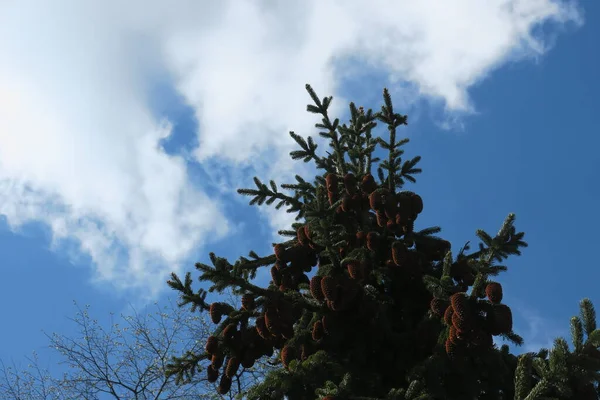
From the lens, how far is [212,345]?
18.3 ft

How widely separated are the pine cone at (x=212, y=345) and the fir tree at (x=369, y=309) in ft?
0.04

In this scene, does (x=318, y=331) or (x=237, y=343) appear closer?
(x=318, y=331)

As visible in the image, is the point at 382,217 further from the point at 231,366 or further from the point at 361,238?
the point at 231,366

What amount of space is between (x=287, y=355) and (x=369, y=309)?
3.15ft

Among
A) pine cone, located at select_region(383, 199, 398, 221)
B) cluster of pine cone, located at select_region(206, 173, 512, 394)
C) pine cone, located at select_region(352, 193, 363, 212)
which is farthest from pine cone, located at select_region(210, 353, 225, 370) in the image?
pine cone, located at select_region(383, 199, 398, 221)

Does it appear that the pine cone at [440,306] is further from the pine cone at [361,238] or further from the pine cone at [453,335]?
the pine cone at [361,238]

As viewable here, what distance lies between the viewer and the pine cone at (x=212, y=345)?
5586mm

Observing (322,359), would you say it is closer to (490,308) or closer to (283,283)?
(283,283)

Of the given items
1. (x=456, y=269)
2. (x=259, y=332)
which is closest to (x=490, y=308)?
(x=456, y=269)

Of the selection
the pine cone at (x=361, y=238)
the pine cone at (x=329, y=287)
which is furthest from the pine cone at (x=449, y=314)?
the pine cone at (x=361, y=238)

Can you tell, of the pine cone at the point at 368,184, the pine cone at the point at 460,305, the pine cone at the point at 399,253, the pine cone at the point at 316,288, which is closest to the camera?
the pine cone at the point at 460,305

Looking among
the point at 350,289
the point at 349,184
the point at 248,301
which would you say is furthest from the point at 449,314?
the point at 349,184

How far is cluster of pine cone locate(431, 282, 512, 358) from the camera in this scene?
4.22m

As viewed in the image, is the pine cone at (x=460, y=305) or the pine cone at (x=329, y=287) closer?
the pine cone at (x=460, y=305)
